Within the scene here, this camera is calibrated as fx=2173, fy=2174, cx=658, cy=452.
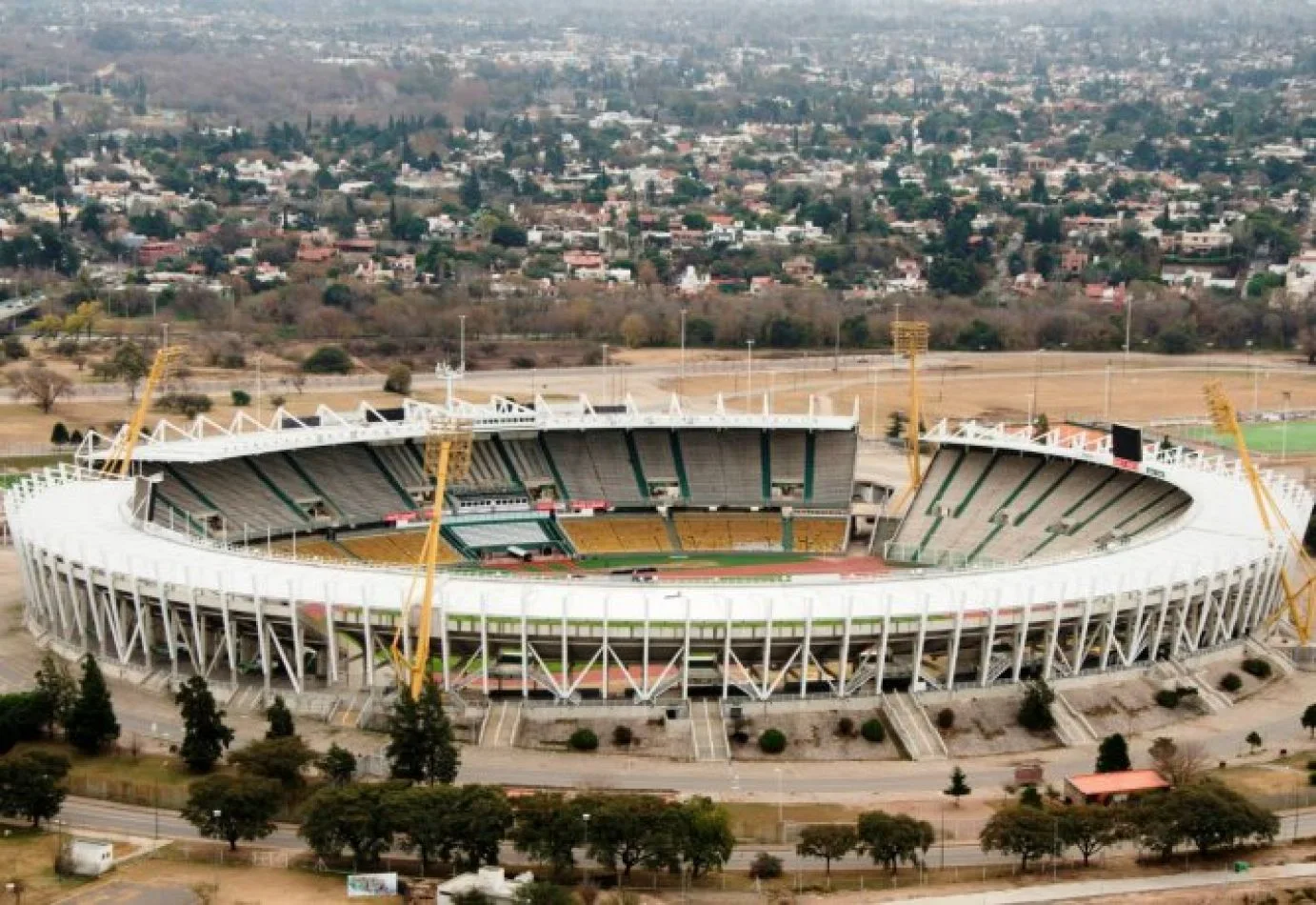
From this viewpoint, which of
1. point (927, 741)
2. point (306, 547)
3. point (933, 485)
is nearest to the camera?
point (927, 741)

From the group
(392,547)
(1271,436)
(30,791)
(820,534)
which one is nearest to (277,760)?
(30,791)

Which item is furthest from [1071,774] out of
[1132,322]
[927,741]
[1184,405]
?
[1132,322]

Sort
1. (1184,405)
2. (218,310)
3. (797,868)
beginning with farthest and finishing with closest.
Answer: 1. (218,310)
2. (1184,405)
3. (797,868)

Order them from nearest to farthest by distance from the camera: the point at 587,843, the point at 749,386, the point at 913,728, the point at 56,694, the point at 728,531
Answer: the point at 587,843, the point at 56,694, the point at 913,728, the point at 728,531, the point at 749,386

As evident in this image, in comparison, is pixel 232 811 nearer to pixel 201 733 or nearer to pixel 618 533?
pixel 201 733

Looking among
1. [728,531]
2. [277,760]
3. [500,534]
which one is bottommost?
Result: [728,531]

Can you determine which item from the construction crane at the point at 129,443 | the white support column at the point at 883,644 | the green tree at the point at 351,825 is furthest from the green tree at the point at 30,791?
the construction crane at the point at 129,443

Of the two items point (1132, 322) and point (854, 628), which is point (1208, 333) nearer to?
point (1132, 322)
